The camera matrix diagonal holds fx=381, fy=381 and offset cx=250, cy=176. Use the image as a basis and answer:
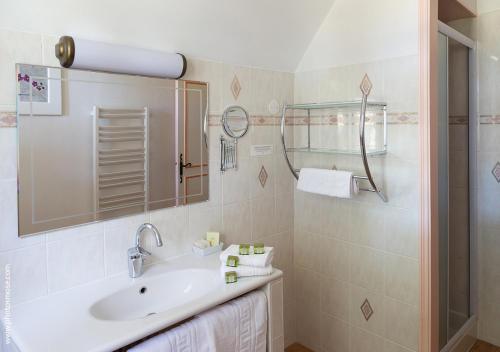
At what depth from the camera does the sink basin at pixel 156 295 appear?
1482mm

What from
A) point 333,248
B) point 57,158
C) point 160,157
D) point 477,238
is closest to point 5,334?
point 57,158

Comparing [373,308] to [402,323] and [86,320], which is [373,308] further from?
[86,320]

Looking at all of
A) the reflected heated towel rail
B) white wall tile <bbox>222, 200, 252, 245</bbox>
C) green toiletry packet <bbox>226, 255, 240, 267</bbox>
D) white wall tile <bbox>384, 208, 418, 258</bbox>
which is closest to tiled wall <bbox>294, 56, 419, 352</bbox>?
white wall tile <bbox>384, 208, 418, 258</bbox>

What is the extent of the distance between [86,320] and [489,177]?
91.7 inches

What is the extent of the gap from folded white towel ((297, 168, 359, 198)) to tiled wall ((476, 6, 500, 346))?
38.3 inches

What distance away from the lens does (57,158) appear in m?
→ 1.47

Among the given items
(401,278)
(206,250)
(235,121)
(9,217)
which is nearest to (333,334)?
(401,278)

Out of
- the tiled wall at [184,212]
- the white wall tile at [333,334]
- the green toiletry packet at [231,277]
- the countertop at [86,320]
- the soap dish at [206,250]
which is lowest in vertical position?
the white wall tile at [333,334]

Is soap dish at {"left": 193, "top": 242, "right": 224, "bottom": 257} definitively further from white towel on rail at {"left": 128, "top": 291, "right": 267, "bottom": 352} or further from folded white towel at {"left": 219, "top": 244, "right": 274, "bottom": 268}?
white towel on rail at {"left": 128, "top": 291, "right": 267, "bottom": 352}

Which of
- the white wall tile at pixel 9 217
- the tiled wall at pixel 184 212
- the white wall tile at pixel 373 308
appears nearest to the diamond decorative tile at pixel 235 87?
the tiled wall at pixel 184 212

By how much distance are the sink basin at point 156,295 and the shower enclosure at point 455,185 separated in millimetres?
1237

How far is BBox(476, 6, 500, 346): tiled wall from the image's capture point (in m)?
2.27

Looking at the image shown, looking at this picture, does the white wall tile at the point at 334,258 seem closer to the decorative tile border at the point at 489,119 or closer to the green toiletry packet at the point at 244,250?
the green toiletry packet at the point at 244,250

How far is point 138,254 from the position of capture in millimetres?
1632
